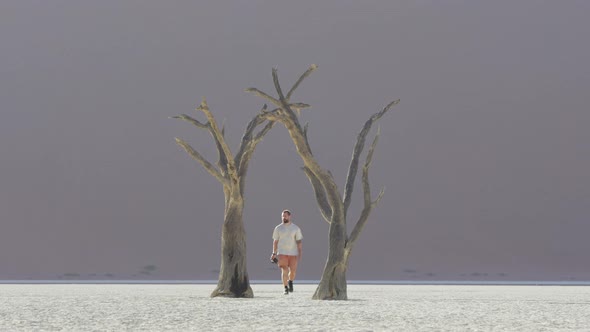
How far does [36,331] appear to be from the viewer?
10.9 m

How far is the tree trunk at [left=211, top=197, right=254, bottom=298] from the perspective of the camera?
18969 mm

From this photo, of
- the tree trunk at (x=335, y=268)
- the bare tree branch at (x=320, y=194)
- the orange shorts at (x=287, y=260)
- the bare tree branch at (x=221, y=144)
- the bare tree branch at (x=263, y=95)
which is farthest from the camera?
the orange shorts at (x=287, y=260)

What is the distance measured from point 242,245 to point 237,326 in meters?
7.67

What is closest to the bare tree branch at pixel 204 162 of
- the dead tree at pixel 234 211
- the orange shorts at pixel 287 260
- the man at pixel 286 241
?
the dead tree at pixel 234 211

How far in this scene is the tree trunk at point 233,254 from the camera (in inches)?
747

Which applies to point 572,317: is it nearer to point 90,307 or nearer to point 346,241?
point 346,241

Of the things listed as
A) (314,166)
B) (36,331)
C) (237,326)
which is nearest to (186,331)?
(237,326)

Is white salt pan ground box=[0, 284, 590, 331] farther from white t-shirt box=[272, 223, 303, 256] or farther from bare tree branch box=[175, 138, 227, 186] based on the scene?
bare tree branch box=[175, 138, 227, 186]

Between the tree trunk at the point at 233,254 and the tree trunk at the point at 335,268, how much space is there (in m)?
1.86

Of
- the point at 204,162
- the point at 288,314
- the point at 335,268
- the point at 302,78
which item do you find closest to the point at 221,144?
the point at 204,162

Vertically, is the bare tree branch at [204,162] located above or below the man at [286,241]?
above

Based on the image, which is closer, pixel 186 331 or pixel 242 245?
pixel 186 331

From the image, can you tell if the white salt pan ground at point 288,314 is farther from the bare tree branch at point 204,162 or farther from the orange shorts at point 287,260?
the bare tree branch at point 204,162

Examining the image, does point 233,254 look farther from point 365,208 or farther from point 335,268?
point 365,208
